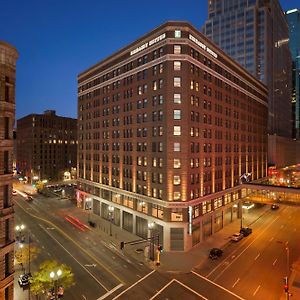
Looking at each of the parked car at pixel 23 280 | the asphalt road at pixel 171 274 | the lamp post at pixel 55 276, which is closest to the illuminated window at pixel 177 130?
the asphalt road at pixel 171 274

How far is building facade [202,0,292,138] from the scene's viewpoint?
455ft

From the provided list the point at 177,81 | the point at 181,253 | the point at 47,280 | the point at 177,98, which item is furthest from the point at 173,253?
the point at 177,81

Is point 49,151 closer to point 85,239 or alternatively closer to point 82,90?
point 82,90

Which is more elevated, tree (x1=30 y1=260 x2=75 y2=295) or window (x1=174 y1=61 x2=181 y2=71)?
window (x1=174 y1=61 x2=181 y2=71)

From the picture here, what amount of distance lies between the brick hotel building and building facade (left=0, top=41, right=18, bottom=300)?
31240mm

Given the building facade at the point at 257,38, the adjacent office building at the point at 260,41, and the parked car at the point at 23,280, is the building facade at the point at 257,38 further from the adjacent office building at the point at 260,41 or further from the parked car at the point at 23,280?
the parked car at the point at 23,280

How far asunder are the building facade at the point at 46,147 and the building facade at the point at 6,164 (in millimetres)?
123998

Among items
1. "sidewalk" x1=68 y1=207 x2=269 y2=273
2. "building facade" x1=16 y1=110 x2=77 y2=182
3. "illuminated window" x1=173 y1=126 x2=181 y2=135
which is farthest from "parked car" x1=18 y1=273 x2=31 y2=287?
"building facade" x1=16 y1=110 x2=77 y2=182

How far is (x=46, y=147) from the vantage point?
15288 centimetres

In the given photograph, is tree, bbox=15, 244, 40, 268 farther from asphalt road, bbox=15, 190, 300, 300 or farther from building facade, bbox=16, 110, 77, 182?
building facade, bbox=16, 110, 77, 182

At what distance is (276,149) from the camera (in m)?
119

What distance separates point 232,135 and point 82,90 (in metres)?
48.4

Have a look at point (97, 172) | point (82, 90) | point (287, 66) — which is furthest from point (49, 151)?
point (287, 66)

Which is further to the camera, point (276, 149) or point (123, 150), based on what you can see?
point (276, 149)
